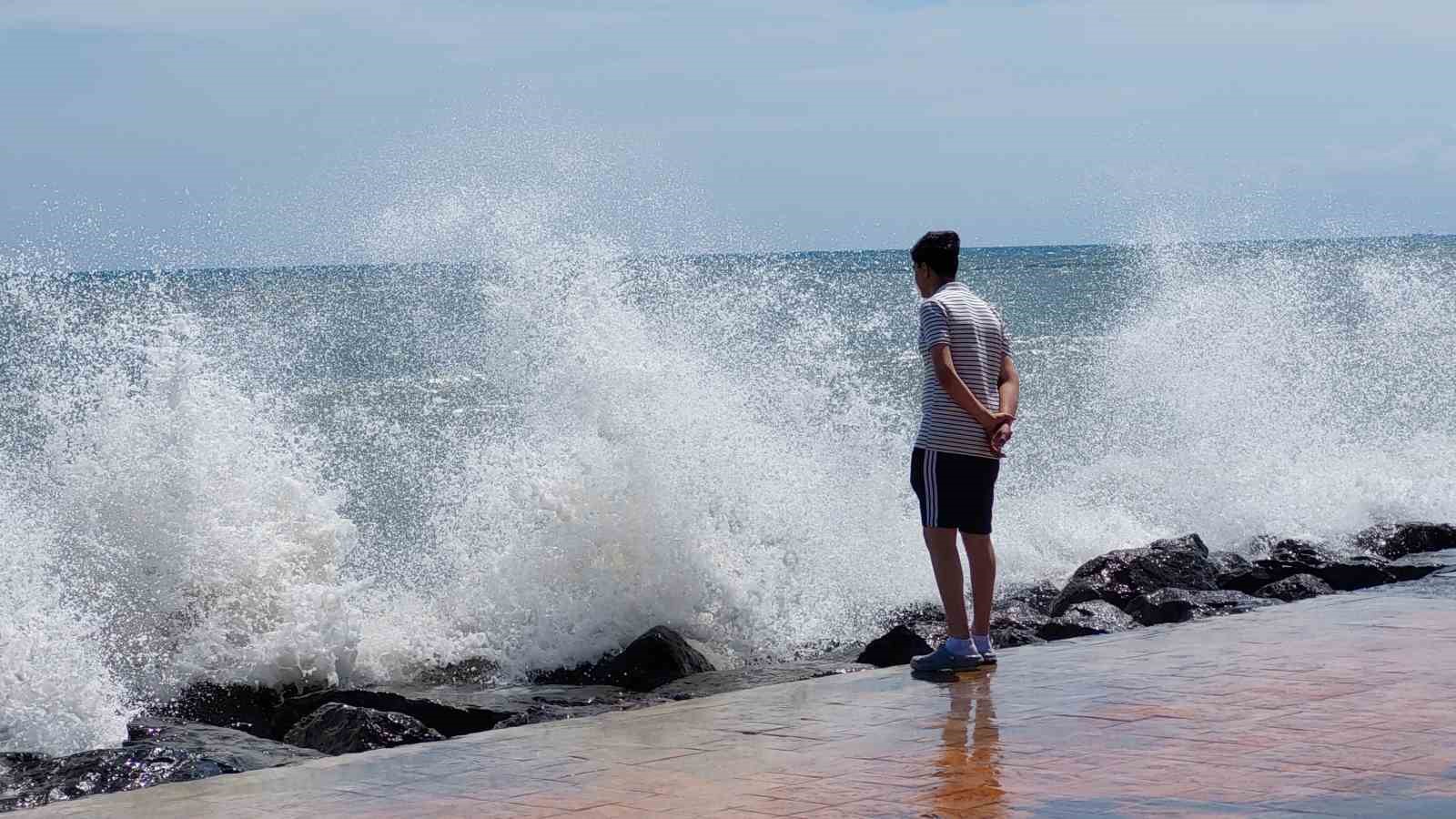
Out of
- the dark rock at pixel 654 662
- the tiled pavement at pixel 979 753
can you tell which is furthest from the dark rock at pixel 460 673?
the tiled pavement at pixel 979 753

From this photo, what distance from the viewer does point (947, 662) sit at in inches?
252

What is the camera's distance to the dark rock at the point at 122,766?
5.77 meters

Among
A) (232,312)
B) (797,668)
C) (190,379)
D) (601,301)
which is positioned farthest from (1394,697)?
(232,312)

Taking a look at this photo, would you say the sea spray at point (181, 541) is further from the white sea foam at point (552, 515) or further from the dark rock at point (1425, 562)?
the dark rock at point (1425, 562)

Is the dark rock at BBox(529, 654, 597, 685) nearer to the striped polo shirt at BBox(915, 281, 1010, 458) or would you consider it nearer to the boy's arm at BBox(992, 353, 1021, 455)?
the striped polo shirt at BBox(915, 281, 1010, 458)

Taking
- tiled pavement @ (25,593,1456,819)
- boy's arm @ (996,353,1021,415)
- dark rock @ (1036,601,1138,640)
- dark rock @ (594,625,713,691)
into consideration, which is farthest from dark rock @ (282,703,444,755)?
dark rock @ (1036,601,1138,640)

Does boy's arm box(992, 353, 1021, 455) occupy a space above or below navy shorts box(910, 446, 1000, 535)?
above

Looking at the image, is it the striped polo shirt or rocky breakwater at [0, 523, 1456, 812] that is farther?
the striped polo shirt

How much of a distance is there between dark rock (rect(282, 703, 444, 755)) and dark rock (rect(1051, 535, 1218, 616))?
15.0ft

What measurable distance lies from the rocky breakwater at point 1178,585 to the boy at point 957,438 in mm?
1399

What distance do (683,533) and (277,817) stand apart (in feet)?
17.7

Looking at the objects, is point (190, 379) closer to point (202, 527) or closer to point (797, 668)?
point (202, 527)

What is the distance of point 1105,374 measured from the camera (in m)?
28.4

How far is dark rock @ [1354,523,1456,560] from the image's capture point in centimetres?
1174
